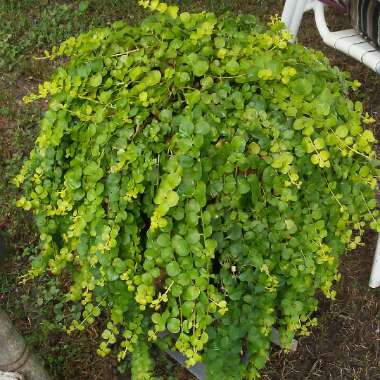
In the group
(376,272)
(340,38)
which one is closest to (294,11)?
(340,38)

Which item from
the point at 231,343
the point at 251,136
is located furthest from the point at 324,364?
the point at 251,136

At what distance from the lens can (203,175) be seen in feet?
4.20

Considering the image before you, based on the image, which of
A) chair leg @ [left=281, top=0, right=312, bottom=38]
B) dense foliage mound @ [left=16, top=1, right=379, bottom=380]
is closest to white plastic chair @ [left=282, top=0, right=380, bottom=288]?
chair leg @ [left=281, top=0, right=312, bottom=38]

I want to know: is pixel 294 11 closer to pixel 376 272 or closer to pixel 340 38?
pixel 340 38

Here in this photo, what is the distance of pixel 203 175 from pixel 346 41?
50.3 inches

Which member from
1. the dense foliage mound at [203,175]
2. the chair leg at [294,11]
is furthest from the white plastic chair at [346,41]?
the dense foliage mound at [203,175]

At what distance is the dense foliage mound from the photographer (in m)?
1.28

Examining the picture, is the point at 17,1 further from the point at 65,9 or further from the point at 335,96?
the point at 335,96

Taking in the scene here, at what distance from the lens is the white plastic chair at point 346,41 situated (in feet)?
7.07

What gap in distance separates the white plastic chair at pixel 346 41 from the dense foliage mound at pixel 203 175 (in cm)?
77

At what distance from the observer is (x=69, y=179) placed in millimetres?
1390

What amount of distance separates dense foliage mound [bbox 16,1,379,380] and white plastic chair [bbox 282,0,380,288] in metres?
0.77

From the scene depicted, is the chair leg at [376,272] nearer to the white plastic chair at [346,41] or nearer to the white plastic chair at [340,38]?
the white plastic chair at [346,41]

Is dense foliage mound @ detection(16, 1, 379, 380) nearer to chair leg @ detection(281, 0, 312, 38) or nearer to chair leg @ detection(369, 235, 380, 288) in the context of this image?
chair leg @ detection(369, 235, 380, 288)
